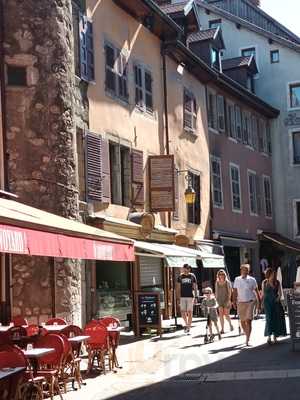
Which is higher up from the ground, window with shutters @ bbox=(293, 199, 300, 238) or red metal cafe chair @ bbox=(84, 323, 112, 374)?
window with shutters @ bbox=(293, 199, 300, 238)

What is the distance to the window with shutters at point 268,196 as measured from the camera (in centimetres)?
3216

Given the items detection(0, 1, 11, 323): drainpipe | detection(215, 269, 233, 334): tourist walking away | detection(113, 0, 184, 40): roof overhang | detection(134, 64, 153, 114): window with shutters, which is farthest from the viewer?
detection(134, 64, 153, 114): window with shutters

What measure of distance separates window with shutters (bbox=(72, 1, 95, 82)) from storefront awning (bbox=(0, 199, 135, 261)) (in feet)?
23.6

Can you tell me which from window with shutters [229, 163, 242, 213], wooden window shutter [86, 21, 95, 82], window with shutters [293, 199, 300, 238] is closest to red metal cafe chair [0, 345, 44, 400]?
wooden window shutter [86, 21, 95, 82]

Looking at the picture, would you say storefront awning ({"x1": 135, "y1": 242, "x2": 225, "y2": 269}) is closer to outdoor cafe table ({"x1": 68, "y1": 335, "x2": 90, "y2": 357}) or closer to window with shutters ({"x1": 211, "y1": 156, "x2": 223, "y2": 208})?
outdoor cafe table ({"x1": 68, "y1": 335, "x2": 90, "y2": 357})

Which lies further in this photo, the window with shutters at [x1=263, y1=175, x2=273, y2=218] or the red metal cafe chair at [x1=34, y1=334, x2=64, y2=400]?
the window with shutters at [x1=263, y1=175, x2=273, y2=218]

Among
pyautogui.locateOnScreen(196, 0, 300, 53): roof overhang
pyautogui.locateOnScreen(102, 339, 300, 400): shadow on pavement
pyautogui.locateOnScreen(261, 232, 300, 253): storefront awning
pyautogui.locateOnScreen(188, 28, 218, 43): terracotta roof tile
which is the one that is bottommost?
pyautogui.locateOnScreen(102, 339, 300, 400): shadow on pavement

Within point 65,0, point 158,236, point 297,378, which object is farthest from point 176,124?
point 297,378

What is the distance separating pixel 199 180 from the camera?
81.3 ft

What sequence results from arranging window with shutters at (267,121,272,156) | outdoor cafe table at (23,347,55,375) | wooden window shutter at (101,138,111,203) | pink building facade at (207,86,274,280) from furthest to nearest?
window with shutters at (267,121,272,156) < pink building facade at (207,86,274,280) < wooden window shutter at (101,138,111,203) < outdoor cafe table at (23,347,55,375)

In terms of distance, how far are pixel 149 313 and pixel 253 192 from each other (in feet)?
52.4

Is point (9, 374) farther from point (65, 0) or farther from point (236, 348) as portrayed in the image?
point (65, 0)

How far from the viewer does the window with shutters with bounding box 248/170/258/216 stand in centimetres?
3016

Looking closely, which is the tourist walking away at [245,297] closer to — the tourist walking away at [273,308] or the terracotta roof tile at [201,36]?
the tourist walking away at [273,308]
